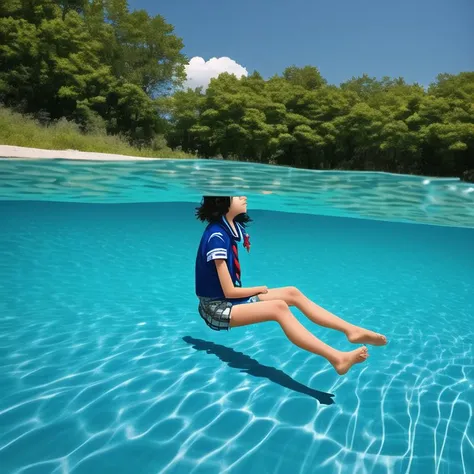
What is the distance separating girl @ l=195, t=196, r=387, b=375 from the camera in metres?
3.91

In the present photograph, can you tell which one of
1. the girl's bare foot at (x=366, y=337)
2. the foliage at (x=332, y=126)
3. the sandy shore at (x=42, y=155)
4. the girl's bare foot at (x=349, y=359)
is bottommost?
the girl's bare foot at (x=349, y=359)

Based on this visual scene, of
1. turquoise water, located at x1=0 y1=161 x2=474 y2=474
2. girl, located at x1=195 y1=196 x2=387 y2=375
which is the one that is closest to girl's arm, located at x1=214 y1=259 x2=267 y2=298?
girl, located at x1=195 y1=196 x2=387 y2=375

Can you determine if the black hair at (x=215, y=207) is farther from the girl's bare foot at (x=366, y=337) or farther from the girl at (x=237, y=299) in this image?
the girl's bare foot at (x=366, y=337)

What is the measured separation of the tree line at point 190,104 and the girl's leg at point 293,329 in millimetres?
31952

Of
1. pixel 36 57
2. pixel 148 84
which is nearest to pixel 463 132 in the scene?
pixel 148 84

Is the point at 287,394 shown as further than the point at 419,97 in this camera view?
No

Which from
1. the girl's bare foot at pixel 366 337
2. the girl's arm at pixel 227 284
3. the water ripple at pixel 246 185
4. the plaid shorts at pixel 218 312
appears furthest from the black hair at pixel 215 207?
the water ripple at pixel 246 185

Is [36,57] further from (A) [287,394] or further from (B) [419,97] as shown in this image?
(A) [287,394]

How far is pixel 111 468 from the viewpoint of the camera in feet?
11.1

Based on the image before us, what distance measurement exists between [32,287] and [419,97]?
114 ft

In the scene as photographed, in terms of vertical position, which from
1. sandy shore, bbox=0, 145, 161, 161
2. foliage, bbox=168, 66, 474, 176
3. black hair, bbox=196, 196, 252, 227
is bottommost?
black hair, bbox=196, 196, 252, 227

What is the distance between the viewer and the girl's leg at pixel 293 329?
3.82 metres

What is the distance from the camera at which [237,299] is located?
427 cm

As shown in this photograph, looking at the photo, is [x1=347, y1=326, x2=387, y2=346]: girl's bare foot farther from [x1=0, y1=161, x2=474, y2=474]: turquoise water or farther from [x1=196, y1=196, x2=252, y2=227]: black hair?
[x1=196, y1=196, x2=252, y2=227]: black hair
